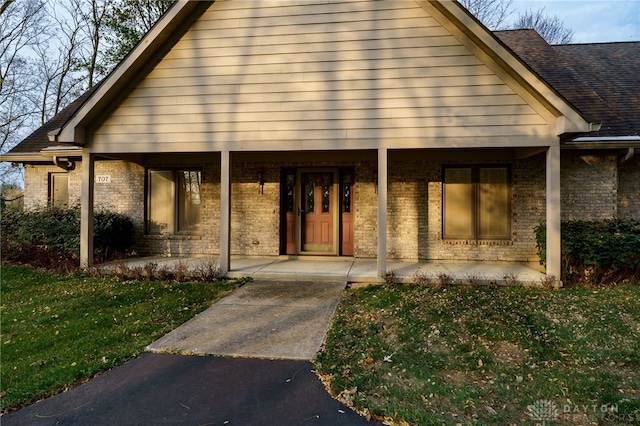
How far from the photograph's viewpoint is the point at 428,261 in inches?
352

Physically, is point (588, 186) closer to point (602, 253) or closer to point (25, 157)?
point (602, 253)

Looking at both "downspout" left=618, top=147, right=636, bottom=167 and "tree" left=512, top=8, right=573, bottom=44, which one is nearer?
"downspout" left=618, top=147, right=636, bottom=167

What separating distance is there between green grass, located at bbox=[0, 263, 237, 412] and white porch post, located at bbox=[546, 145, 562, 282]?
561cm

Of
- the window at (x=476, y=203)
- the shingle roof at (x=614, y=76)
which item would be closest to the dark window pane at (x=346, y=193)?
the window at (x=476, y=203)

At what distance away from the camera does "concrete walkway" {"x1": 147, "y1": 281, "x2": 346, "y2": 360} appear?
13.6 feet

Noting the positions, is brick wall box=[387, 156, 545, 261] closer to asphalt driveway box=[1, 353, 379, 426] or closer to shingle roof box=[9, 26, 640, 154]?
shingle roof box=[9, 26, 640, 154]

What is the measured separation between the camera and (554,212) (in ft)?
21.3

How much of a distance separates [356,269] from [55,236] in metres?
6.81

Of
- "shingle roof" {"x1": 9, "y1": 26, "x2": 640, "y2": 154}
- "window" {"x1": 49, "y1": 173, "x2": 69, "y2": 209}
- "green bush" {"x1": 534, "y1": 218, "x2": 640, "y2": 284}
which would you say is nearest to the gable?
"shingle roof" {"x1": 9, "y1": 26, "x2": 640, "y2": 154}

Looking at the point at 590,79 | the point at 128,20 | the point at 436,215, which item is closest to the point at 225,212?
the point at 436,215

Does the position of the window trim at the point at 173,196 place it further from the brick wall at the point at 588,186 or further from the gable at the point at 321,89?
the brick wall at the point at 588,186

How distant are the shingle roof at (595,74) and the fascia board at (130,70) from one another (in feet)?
24.3

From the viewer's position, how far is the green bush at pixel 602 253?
655 centimetres

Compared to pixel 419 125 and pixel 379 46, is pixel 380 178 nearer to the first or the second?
pixel 419 125
